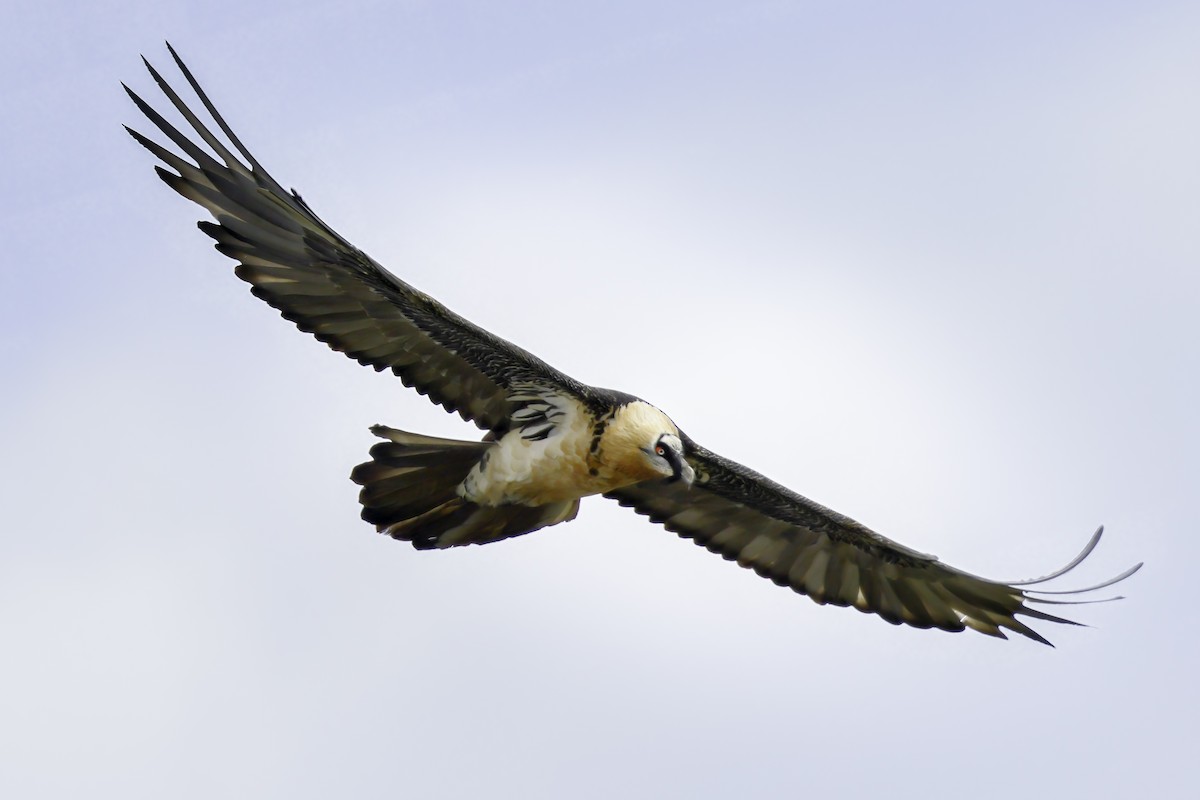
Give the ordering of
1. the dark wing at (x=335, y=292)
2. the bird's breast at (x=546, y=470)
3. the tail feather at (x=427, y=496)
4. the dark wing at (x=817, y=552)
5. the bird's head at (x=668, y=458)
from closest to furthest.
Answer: the dark wing at (x=335, y=292) < the bird's head at (x=668, y=458) < the bird's breast at (x=546, y=470) < the tail feather at (x=427, y=496) < the dark wing at (x=817, y=552)

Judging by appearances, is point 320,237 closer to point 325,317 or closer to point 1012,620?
point 325,317

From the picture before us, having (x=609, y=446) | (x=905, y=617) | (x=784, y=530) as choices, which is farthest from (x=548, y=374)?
(x=905, y=617)

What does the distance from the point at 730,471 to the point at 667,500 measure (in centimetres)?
87

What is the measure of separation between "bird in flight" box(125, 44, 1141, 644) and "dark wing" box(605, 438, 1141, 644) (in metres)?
0.01

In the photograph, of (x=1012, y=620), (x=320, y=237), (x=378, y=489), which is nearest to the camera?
(x=320, y=237)

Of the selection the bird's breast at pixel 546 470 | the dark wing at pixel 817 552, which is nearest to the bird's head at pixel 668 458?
the bird's breast at pixel 546 470

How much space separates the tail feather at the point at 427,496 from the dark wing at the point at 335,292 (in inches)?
13.0

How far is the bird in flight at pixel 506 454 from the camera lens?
12453mm

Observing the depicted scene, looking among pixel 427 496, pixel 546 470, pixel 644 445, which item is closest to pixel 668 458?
pixel 644 445

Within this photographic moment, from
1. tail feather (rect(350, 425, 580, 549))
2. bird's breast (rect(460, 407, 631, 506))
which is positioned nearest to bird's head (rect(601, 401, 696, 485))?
bird's breast (rect(460, 407, 631, 506))

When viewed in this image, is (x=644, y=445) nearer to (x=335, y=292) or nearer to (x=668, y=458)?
(x=668, y=458)

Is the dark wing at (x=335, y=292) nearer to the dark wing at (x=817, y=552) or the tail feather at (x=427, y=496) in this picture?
the tail feather at (x=427, y=496)

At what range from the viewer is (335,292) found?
1285 centimetres

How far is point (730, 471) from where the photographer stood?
1430cm
